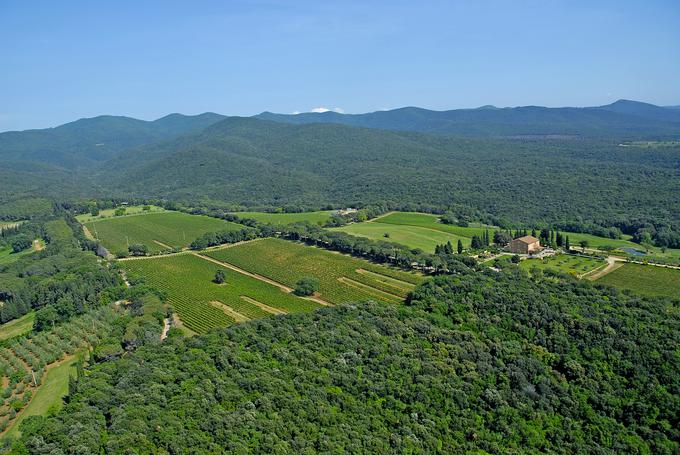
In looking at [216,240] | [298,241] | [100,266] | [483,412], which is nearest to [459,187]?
[298,241]

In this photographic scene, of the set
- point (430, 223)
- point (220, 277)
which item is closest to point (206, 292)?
point (220, 277)

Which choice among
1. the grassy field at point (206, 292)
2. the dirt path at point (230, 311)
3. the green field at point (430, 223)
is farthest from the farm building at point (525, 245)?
the dirt path at point (230, 311)

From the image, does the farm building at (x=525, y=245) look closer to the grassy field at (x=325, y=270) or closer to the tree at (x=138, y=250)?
the grassy field at (x=325, y=270)

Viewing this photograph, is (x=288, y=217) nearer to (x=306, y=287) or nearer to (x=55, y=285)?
(x=306, y=287)

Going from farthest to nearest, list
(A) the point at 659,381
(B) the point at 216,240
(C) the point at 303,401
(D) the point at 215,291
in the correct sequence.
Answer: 1. (B) the point at 216,240
2. (D) the point at 215,291
3. (A) the point at 659,381
4. (C) the point at 303,401

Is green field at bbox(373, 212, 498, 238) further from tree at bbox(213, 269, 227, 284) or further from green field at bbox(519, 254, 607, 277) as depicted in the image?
tree at bbox(213, 269, 227, 284)

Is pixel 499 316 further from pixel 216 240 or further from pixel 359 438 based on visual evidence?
pixel 216 240

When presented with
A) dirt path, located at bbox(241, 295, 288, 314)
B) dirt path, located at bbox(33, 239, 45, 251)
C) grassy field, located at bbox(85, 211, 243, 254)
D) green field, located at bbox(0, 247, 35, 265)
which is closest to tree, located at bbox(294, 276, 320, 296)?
dirt path, located at bbox(241, 295, 288, 314)

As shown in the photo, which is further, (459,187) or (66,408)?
(459,187)
